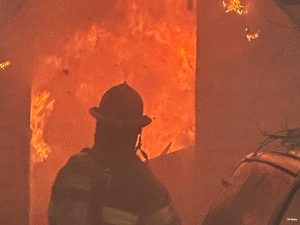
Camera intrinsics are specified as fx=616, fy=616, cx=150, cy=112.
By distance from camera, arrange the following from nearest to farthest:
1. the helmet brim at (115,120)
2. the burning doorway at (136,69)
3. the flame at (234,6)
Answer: the helmet brim at (115,120) → the burning doorway at (136,69) → the flame at (234,6)

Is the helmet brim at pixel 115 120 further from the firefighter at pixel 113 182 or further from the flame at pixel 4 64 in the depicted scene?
the flame at pixel 4 64

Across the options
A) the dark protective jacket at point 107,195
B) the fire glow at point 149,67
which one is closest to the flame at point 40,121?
the fire glow at point 149,67

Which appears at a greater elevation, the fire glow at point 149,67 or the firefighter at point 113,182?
the fire glow at point 149,67

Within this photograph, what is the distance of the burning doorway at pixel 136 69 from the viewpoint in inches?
280

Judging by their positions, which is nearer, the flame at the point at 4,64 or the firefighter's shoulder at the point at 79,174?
Result: the firefighter's shoulder at the point at 79,174

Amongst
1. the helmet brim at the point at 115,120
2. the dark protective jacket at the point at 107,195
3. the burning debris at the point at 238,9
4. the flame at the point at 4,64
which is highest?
the burning debris at the point at 238,9

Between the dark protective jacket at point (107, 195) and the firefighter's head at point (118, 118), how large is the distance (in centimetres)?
14

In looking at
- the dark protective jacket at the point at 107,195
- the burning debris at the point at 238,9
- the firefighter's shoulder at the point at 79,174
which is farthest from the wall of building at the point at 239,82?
the firefighter's shoulder at the point at 79,174

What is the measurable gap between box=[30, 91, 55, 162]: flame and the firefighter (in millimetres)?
3262

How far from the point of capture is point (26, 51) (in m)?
6.91

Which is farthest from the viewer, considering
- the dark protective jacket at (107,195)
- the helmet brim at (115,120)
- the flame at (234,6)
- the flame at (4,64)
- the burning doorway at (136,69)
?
the flame at (234,6)

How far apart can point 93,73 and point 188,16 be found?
4.30 ft

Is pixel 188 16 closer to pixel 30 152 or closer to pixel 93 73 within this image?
pixel 93 73

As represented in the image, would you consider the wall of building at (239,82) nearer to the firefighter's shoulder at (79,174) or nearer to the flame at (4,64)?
the flame at (4,64)
